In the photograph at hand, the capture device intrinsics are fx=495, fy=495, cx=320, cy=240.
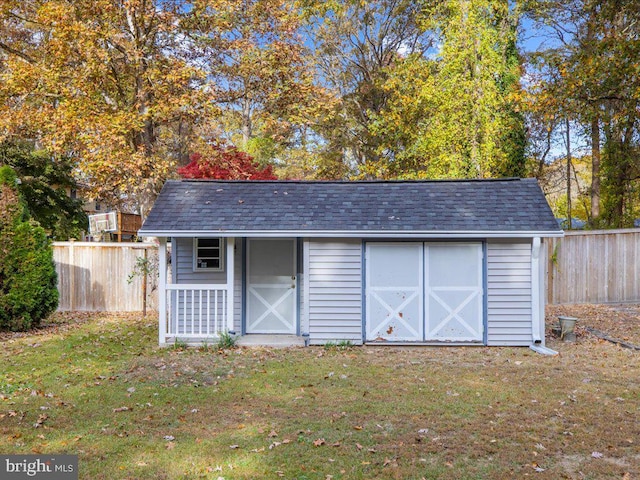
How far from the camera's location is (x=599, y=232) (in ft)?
44.3

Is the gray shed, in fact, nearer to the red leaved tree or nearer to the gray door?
the gray door

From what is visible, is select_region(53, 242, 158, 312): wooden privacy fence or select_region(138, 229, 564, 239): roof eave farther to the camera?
select_region(53, 242, 158, 312): wooden privacy fence

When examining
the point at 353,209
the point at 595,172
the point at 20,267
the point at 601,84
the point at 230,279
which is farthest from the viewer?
the point at 595,172

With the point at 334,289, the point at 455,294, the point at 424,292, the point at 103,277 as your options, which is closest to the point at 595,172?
the point at 455,294

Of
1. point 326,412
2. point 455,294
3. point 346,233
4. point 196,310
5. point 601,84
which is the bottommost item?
point 326,412

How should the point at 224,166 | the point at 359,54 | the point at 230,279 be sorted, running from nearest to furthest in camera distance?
1. the point at 230,279
2. the point at 224,166
3. the point at 359,54

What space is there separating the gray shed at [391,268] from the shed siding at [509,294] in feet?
0.06

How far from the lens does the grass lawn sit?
13.1 ft

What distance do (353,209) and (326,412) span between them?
474 cm

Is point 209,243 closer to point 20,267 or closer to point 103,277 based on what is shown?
point 20,267

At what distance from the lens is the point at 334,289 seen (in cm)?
889

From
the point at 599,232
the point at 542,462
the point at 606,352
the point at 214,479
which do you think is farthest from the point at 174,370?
the point at 599,232

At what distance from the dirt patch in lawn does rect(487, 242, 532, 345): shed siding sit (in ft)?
4.16

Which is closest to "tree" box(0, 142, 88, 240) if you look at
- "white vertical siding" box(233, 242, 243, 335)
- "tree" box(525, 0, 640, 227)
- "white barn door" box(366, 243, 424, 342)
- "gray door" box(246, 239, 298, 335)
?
"white vertical siding" box(233, 242, 243, 335)
